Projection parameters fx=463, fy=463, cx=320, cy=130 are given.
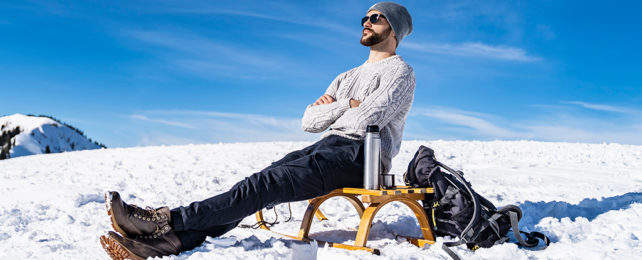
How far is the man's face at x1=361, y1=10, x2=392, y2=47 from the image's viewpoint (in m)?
3.85

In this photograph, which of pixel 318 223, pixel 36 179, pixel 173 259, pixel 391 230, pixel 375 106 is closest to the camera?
pixel 173 259

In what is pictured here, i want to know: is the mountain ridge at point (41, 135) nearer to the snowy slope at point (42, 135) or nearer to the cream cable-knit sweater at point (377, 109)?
the snowy slope at point (42, 135)

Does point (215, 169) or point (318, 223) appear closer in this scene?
point (318, 223)

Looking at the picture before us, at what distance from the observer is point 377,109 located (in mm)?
3406

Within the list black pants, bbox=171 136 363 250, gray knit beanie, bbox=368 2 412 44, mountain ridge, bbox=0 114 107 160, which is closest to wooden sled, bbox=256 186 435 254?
black pants, bbox=171 136 363 250

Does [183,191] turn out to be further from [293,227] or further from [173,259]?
[173,259]

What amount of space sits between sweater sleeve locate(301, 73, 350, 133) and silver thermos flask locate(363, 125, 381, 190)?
14.5 inches

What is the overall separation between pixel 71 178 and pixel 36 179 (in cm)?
52

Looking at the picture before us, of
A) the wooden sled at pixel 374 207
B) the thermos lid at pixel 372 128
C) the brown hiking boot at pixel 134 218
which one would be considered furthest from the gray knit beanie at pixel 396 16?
the brown hiking boot at pixel 134 218

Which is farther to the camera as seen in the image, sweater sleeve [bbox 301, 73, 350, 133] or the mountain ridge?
the mountain ridge

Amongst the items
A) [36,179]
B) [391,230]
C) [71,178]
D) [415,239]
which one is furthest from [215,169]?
[415,239]

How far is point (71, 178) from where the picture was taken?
24.1 feet

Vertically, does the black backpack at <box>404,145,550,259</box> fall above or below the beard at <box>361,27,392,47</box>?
below

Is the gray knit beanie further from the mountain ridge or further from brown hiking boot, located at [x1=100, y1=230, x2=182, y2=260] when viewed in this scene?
the mountain ridge
